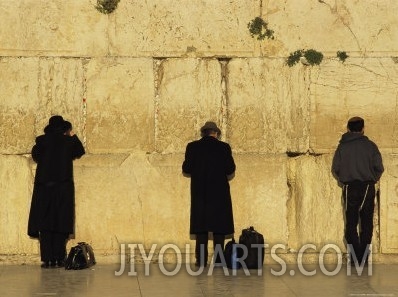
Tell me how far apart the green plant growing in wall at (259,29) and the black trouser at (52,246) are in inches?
125

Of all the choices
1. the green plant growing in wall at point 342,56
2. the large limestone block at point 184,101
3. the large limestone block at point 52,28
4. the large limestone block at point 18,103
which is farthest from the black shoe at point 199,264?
the green plant growing in wall at point 342,56

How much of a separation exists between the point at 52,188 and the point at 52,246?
64 cm

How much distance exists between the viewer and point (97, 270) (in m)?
13.9

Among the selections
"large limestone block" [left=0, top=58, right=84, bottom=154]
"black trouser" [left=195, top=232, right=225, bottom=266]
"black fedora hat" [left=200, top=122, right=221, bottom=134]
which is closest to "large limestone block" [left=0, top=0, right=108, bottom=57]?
"large limestone block" [left=0, top=58, right=84, bottom=154]

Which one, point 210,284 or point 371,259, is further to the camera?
point 371,259

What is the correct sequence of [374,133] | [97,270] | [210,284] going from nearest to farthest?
[210,284]
[97,270]
[374,133]

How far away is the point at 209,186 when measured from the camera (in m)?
14.3

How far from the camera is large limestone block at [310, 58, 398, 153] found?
14820 mm

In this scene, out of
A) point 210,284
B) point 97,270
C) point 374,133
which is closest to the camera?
point 210,284

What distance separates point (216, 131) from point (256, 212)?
1087 millimetres

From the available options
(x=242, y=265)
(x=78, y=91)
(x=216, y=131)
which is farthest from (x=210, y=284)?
(x=78, y=91)

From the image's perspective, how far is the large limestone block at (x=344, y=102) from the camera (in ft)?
48.6

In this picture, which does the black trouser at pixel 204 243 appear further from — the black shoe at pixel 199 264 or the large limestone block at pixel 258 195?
the large limestone block at pixel 258 195

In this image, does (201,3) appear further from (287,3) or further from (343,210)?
(343,210)
